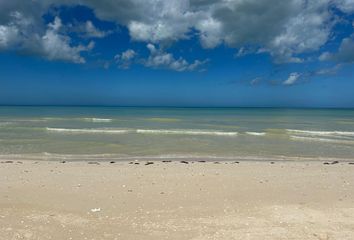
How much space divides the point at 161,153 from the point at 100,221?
407 inches

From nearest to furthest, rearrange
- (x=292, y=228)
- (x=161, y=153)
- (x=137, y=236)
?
(x=137, y=236)
(x=292, y=228)
(x=161, y=153)

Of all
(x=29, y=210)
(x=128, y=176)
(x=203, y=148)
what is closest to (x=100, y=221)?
(x=29, y=210)

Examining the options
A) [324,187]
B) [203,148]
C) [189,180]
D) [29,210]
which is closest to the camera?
[29,210]

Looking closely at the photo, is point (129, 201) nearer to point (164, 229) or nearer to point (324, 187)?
point (164, 229)

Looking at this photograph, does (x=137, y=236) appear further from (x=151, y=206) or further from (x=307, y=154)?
(x=307, y=154)

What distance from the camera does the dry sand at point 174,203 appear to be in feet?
18.5

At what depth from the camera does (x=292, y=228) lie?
19.1 feet

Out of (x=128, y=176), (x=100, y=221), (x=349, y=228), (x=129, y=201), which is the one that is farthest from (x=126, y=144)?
(x=349, y=228)

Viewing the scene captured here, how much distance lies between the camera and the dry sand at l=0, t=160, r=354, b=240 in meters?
5.65

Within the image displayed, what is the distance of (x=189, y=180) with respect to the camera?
31.6 feet

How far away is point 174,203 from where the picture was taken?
24.1 feet

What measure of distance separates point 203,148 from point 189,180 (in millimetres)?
8897

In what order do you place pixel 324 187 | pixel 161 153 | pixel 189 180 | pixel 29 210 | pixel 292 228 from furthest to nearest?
pixel 161 153
pixel 189 180
pixel 324 187
pixel 29 210
pixel 292 228

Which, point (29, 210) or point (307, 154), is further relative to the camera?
point (307, 154)
